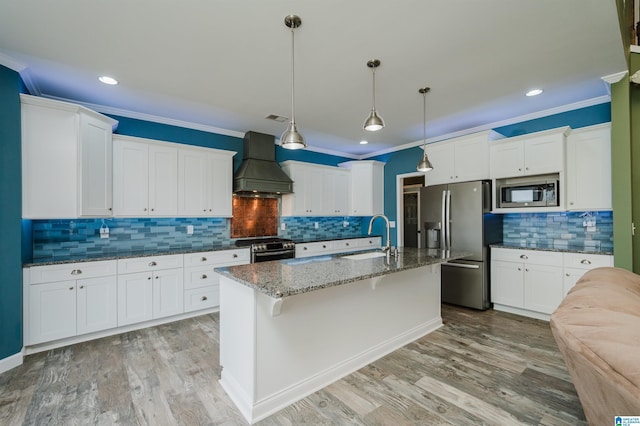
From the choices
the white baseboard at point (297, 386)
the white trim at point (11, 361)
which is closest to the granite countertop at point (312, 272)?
the white baseboard at point (297, 386)

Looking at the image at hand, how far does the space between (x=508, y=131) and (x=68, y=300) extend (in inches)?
240

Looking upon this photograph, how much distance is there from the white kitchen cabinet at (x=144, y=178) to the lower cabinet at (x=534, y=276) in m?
4.71

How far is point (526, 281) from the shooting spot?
384cm

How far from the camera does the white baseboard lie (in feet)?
6.49

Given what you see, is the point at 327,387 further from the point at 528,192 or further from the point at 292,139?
the point at 528,192

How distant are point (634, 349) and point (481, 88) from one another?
3.07m

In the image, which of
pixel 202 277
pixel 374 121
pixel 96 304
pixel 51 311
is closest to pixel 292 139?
pixel 374 121

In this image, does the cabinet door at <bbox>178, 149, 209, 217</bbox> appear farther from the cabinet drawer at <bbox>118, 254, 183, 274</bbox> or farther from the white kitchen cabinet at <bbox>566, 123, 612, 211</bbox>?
the white kitchen cabinet at <bbox>566, 123, 612, 211</bbox>

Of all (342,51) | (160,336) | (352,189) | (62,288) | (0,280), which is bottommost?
(160,336)

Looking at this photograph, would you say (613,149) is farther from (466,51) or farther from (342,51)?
(342,51)

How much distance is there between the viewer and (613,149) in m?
3.06

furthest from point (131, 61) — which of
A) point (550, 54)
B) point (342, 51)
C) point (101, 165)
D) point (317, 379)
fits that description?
point (550, 54)

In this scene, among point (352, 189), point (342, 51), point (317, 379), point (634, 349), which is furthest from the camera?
point (352, 189)

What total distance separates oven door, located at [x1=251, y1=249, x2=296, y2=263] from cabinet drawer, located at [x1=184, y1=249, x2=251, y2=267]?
0.10 m
